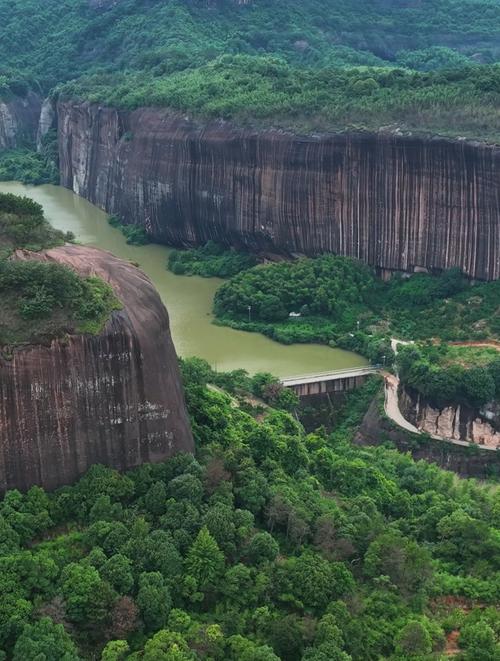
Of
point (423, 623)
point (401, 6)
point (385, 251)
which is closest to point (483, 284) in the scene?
point (385, 251)

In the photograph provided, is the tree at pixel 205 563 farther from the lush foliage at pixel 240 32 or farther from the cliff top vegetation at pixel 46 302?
the lush foliage at pixel 240 32

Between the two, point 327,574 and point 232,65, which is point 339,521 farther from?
point 232,65

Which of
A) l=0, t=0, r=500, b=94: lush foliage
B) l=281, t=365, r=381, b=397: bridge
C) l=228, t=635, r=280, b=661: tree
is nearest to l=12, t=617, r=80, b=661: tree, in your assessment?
l=228, t=635, r=280, b=661: tree

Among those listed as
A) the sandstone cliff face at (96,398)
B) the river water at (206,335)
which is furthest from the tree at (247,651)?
the river water at (206,335)

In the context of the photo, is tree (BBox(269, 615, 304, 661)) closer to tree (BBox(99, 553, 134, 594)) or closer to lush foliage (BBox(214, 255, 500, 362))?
tree (BBox(99, 553, 134, 594))

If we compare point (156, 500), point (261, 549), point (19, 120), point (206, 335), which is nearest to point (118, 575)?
point (156, 500)

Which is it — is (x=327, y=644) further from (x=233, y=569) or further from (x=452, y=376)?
(x=452, y=376)
